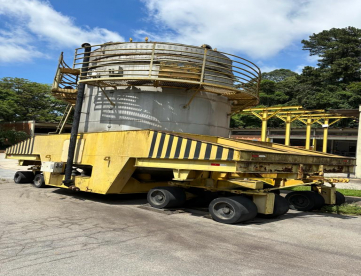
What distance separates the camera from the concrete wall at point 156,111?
9.79 metres

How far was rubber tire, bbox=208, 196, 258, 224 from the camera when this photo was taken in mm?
6945

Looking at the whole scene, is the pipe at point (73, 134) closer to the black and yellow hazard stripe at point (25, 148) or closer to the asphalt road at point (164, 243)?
the asphalt road at point (164, 243)

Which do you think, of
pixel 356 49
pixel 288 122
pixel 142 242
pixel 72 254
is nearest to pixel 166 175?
pixel 142 242

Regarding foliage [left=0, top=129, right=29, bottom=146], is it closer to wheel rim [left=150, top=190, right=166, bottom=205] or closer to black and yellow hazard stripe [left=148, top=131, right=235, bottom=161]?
wheel rim [left=150, top=190, right=166, bottom=205]

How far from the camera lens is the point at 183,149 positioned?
7.80 m

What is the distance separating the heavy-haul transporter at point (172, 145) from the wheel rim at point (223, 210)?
0.07 feet

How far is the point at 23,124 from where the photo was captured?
4656cm

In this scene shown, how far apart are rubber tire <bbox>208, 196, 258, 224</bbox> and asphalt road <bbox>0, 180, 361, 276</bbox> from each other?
0.19m

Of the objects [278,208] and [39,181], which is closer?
[278,208]

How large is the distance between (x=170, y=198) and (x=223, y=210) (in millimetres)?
1509

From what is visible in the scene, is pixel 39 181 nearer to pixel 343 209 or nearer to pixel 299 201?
pixel 299 201

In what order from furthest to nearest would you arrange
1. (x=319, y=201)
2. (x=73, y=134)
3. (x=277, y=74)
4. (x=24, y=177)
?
(x=277, y=74), (x=24, y=177), (x=73, y=134), (x=319, y=201)

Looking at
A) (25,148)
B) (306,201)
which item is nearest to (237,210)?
(306,201)

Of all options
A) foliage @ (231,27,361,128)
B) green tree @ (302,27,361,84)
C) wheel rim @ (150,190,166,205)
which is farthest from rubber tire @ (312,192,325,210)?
green tree @ (302,27,361,84)
